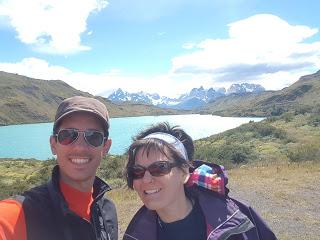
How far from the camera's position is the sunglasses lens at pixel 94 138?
3061 millimetres

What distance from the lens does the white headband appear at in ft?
9.95

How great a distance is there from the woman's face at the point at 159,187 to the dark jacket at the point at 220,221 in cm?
13

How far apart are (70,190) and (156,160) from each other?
2.16 feet

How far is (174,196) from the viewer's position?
301 centimetres

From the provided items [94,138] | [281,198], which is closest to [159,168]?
[94,138]

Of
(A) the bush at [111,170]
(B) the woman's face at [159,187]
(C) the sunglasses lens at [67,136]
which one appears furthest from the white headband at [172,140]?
(A) the bush at [111,170]

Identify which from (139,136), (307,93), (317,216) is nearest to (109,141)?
(139,136)

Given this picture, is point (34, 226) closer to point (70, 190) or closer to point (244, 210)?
point (70, 190)

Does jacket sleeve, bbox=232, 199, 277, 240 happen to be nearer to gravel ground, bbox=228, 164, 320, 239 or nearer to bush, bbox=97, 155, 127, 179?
A: gravel ground, bbox=228, 164, 320, 239

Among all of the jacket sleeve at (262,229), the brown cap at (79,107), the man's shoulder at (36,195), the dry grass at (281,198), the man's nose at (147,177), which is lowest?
the dry grass at (281,198)

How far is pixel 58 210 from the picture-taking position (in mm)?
2641

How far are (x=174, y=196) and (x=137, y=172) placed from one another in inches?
12.6

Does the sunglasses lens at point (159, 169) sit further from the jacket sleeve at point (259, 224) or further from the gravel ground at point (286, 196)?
the gravel ground at point (286, 196)

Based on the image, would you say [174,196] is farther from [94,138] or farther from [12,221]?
[12,221]
